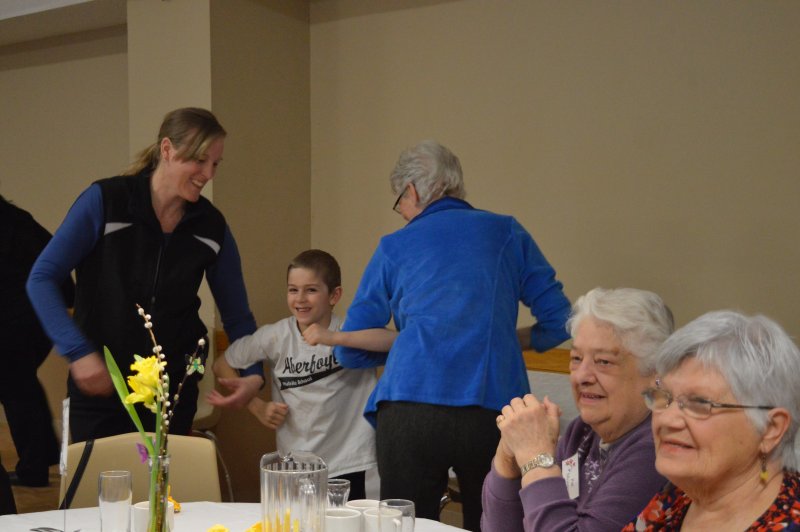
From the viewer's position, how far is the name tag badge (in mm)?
2211

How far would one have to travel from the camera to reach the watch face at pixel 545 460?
6.55 feet

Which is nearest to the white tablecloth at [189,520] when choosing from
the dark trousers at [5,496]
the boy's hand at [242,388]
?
the dark trousers at [5,496]

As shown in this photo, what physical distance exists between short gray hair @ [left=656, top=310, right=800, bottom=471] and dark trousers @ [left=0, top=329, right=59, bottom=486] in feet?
13.6

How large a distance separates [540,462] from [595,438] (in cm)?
28

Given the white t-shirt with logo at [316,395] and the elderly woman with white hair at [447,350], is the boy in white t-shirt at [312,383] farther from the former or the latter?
the elderly woman with white hair at [447,350]

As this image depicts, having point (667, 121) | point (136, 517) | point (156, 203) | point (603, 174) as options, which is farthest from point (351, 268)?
point (136, 517)

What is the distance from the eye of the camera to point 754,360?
5.20 ft

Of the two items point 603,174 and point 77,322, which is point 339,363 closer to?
point 77,322

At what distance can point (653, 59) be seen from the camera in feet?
14.5

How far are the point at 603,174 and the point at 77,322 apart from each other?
2548 mm

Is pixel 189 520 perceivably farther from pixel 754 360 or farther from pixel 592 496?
pixel 754 360

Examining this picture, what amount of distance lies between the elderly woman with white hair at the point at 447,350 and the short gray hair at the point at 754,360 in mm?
1232

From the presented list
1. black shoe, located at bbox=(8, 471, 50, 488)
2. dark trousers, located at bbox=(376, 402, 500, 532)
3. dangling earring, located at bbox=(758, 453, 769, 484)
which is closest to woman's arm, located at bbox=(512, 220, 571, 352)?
dark trousers, located at bbox=(376, 402, 500, 532)

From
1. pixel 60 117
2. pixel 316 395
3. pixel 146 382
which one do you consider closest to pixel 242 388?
pixel 316 395
